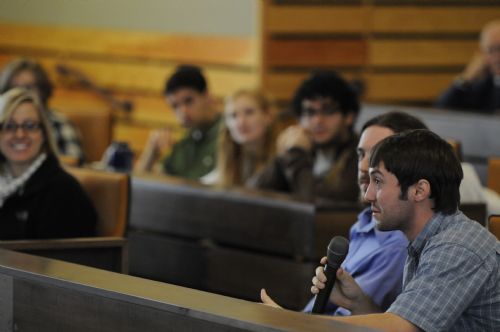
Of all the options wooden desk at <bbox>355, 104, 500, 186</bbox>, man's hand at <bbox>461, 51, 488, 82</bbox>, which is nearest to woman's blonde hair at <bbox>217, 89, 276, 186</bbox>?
wooden desk at <bbox>355, 104, 500, 186</bbox>

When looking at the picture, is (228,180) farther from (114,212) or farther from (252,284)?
(114,212)

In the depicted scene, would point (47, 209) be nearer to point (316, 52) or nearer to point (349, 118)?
point (349, 118)

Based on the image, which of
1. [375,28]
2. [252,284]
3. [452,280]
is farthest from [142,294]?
[375,28]

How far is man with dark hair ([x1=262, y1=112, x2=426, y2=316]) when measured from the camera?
260cm

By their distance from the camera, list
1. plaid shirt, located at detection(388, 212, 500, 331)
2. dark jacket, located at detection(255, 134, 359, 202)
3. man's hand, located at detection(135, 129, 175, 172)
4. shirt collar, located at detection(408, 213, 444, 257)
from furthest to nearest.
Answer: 1. man's hand, located at detection(135, 129, 175, 172)
2. dark jacket, located at detection(255, 134, 359, 202)
3. shirt collar, located at detection(408, 213, 444, 257)
4. plaid shirt, located at detection(388, 212, 500, 331)

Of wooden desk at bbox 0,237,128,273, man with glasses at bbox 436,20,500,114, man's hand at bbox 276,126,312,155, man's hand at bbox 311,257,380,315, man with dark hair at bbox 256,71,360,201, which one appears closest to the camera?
man's hand at bbox 311,257,380,315

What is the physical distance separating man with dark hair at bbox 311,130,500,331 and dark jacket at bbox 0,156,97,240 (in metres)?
1.74

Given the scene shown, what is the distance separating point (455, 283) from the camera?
2.00m

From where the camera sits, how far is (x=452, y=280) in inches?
78.9

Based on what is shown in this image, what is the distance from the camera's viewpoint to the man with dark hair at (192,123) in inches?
216

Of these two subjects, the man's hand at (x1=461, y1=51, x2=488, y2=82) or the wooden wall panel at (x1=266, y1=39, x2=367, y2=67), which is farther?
the wooden wall panel at (x1=266, y1=39, x2=367, y2=67)

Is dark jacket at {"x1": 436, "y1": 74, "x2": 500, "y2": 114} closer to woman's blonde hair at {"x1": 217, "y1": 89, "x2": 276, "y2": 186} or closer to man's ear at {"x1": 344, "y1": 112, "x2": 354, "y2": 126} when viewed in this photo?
woman's blonde hair at {"x1": 217, "y1": 89, "x2": 276, "y2": 186}

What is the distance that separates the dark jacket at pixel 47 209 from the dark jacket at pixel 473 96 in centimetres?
349

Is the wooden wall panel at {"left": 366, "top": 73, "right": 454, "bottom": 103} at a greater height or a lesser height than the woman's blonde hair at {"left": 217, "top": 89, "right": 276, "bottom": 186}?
greater
